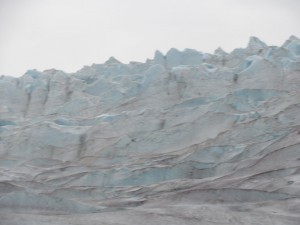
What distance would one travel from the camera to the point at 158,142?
13.2m

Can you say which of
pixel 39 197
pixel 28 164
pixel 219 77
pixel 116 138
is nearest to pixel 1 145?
pixel 28 164

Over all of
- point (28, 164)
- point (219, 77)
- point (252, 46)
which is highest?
point (252, 46)

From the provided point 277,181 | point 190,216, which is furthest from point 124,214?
point 277,181

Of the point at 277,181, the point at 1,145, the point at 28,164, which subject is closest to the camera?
the point at 277,181

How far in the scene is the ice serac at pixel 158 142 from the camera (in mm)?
7223

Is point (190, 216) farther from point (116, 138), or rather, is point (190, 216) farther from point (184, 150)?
point (116, 138)

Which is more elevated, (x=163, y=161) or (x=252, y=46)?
(x=252, y=46)

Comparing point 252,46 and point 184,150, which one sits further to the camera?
point 252,46

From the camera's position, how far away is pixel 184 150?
12.5m

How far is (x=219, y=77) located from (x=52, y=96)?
5.90 m

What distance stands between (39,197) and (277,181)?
11.6ft

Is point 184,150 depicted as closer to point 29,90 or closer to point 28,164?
point 28,164

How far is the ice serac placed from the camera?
722cm

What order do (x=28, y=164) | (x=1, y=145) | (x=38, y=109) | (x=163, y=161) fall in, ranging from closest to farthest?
1. (x=163, y=161)
2. (x=28, y=164)
3. (x=1, y=145)
4. (x=38, y=109)
